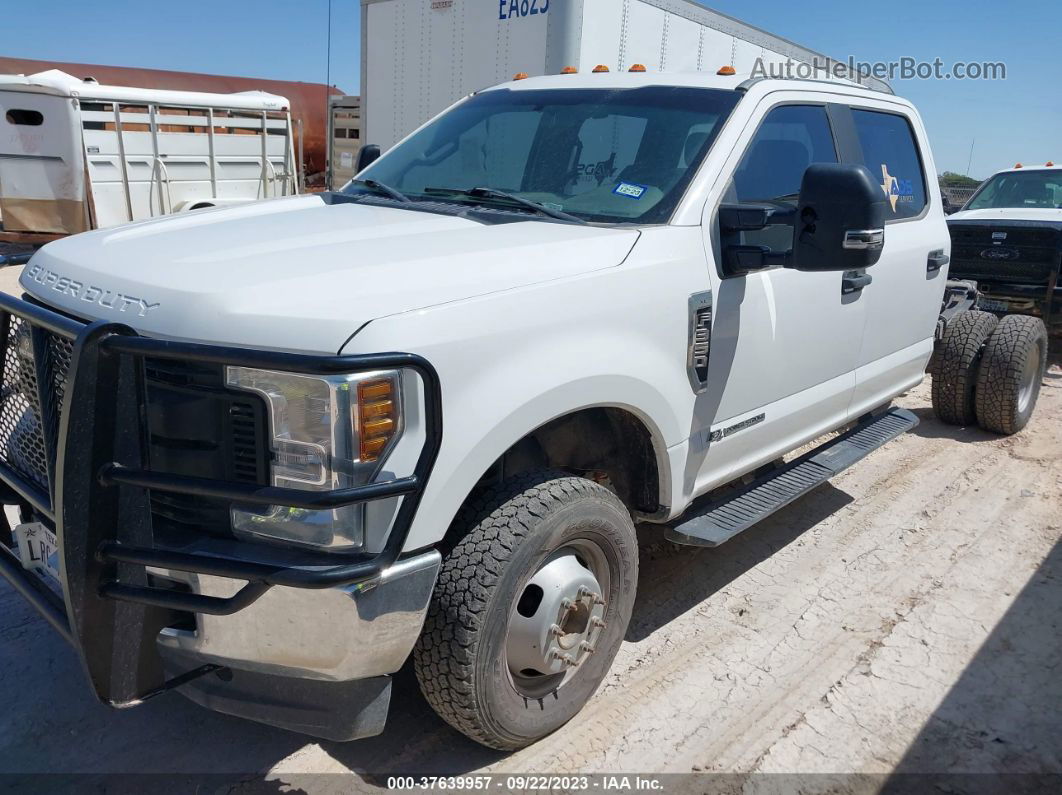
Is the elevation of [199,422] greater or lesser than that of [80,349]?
lesser

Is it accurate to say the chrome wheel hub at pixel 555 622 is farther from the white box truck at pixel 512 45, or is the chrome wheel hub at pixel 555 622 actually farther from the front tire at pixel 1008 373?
the white box truck at pixel 512 45

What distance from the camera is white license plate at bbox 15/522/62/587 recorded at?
2436 millimetres

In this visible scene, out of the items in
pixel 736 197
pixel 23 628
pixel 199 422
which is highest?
pixel 736 197

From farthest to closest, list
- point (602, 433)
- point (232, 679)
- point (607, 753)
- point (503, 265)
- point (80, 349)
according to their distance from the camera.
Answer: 1. point (602, 433)
2. point (607, 753)
3. point (503, 265)
4. point (232, 679)
5. point (80, 349)

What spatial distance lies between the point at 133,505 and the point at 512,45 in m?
7.25

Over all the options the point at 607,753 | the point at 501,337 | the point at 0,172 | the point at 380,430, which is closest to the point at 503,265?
the point at 501,337

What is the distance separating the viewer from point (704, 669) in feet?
10.8

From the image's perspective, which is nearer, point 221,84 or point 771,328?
point 771,328

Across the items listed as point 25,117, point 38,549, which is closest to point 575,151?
point 38,549

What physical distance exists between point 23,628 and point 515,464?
2.02 meters

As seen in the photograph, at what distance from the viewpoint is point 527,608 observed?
2.66 m

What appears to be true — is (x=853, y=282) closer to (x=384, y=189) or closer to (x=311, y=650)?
(x=384, y=189)

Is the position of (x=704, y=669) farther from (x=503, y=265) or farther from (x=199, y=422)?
(x=199, y=422)

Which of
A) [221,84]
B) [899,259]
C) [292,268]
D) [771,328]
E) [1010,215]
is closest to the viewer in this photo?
[292,268]
